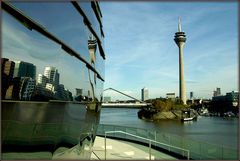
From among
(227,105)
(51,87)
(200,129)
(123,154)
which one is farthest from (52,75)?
(227,105)

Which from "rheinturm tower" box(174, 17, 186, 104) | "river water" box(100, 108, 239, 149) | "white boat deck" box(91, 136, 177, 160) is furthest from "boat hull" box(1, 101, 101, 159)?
"rheinturm tower" box(174, 17, 186, 104)

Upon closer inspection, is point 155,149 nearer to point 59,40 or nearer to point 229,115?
point 59,40

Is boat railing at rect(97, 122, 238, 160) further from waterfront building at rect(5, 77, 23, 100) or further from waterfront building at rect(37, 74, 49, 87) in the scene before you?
waterfront building at rect(5, 77, 23, 100)

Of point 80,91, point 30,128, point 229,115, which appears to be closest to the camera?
point 30,128

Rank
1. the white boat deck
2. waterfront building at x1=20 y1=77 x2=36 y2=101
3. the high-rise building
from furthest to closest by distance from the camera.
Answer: the white boat deck, the high-rise building, waterfront building at x1=20 y1=77 x2=36 y2=101

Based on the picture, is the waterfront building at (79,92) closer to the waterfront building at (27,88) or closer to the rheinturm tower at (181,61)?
the waterfront building at (27,88)

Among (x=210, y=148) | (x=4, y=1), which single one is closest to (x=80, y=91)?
(x=4, y=1)

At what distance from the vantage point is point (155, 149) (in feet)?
52.6

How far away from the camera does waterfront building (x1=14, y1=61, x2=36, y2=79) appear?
4938 mm

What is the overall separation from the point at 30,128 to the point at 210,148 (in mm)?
9015

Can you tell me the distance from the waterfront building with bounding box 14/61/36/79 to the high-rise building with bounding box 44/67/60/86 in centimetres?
32

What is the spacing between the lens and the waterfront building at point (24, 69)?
4.94 meters

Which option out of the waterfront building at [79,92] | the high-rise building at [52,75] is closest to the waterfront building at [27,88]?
the high-rise building at [52,75]

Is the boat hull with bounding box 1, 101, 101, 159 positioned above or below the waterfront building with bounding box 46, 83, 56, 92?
below
